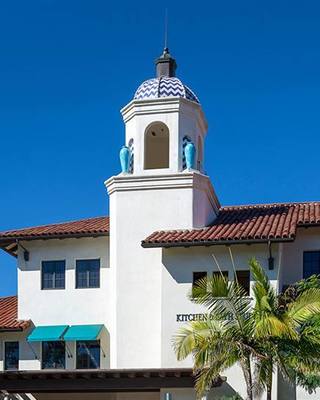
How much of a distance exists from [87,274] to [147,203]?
430 centimetres

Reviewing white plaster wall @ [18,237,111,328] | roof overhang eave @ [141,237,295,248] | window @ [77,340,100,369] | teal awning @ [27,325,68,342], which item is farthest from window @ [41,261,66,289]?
roof overhang eave @ [141,237,295,248]

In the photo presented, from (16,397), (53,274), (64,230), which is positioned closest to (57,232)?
(64,230)

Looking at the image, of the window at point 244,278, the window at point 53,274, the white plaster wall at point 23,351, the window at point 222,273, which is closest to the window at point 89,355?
→ the white plaster wall at point 23,351

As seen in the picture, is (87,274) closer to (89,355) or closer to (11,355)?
(89,355)

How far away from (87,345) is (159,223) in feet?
19.1

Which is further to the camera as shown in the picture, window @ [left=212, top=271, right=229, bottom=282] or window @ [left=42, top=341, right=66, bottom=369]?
window @ [left=42, top=341, right=66, bottom=369]

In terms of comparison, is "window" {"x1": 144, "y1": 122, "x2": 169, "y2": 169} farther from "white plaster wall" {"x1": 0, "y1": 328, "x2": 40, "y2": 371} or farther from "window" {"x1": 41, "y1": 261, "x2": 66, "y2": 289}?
"white plaster wall" {"x1": 0, "y1": 328, "x2": 40, "y2": 371}

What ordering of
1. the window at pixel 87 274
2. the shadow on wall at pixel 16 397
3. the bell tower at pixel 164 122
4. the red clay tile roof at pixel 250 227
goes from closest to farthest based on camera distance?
the red clay tile roof at pixel 250 227
the shadow on wall at pixel 16 397
the bell tower at pixel 164 122
the window at pixel 87 274

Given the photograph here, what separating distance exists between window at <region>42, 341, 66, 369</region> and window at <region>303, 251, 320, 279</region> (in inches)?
392

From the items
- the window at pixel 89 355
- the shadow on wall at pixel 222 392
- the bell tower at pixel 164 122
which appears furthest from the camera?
the window at pixel 89 355

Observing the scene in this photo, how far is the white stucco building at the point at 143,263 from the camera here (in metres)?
27.5

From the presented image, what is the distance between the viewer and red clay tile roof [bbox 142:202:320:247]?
27328 mm

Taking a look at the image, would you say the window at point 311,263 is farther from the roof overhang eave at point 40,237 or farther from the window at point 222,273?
the roof overhang eave at point 40,237

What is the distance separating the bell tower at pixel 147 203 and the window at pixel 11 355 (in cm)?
433
